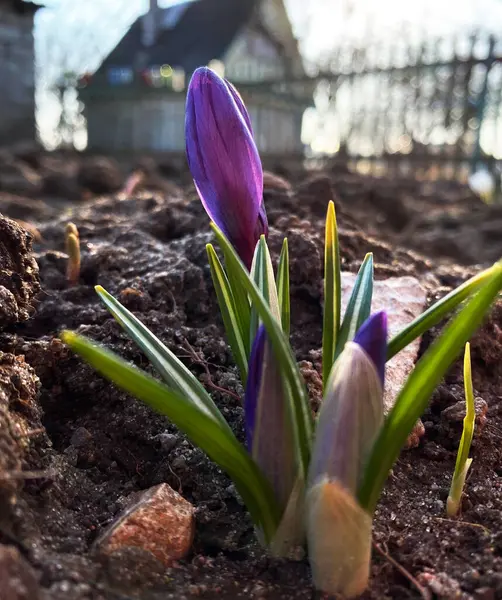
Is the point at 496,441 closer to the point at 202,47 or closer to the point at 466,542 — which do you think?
the point at 466,542

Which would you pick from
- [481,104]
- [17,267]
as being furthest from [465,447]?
[481,104]

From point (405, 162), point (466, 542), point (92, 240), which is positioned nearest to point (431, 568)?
point (466, 542)

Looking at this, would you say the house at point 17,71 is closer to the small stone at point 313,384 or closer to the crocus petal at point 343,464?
the small stone at point 313,384

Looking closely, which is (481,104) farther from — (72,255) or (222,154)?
(222,154)

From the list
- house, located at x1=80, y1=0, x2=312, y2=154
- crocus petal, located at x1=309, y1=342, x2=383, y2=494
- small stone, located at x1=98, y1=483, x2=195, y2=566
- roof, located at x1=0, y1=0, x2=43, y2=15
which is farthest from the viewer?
house, located at x1=80, y1=0, x2=312, y2=154

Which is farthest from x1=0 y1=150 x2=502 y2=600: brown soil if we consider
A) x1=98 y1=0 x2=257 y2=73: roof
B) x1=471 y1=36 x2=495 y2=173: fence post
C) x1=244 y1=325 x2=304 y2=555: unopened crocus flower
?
x1=98 y1=0 x2=257 y2=73: roof

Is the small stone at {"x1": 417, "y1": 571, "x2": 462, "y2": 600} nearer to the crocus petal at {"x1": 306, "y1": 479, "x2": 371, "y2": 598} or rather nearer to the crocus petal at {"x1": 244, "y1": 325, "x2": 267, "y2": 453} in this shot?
the crocus petal at {"x1": 306, "y1": 479, "x2": 371, "y2": 598}

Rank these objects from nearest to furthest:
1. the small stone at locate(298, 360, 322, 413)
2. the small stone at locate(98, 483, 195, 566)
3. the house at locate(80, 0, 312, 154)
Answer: the small stone at locate(98, 483, 195, 566) → the small stone at locate(298, 360, 322, 413) → the house at locate(80, 0, 312, 154)
